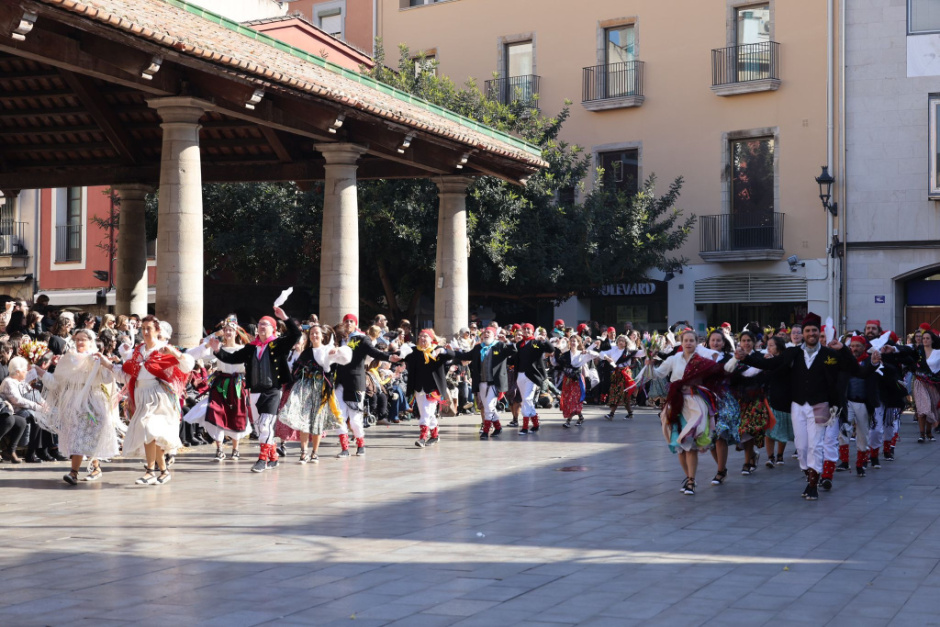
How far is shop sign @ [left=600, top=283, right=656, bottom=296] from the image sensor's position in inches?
1355

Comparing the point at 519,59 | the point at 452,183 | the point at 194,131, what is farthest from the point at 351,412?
the point at 519,59

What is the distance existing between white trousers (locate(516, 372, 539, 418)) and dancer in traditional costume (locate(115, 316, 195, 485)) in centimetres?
760

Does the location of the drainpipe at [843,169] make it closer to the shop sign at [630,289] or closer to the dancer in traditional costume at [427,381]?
the shop sign at [630,289]

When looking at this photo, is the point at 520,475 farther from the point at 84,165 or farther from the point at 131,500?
the point at 84,165

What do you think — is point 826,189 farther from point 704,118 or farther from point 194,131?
point 194,131

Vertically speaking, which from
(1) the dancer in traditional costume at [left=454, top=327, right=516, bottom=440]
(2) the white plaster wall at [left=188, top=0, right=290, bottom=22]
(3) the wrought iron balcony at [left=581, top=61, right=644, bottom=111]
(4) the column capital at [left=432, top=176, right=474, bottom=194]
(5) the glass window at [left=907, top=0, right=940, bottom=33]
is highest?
(2) the white plaster wall at [left=188, top=0, right=290, bottom=22]

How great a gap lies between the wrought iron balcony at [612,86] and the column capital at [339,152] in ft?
54.6

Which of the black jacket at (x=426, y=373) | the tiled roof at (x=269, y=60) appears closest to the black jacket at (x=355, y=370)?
the black jacket at (x=426, y=373)

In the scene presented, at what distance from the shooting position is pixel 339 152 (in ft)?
62.2

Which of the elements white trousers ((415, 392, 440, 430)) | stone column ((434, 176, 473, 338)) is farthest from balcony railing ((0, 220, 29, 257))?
white trousers ((415, 392, 440, 430))

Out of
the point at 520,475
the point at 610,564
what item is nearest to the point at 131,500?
the point at 520,475

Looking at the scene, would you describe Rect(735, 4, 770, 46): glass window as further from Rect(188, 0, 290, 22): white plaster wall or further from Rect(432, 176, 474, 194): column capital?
Rect(188, 0, 290, 22): white plaster wall

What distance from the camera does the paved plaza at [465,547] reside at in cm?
657

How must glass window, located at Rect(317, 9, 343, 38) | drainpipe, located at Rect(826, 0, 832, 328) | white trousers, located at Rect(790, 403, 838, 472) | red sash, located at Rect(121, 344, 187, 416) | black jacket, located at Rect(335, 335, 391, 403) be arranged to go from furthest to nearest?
glass window, located at Rect(317, 9, 343, 38) → drainpipe, located at Rect(826, 0, 832, 328) → black jacket, located at Rect(335, 335, 391, 403) → red sash, located at Rect(121, 344, 187, 416) → white trousers, located at Rect(790, 403, 838, 472)
